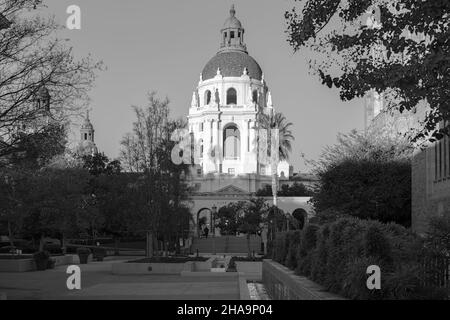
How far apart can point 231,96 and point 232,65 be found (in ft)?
17.6

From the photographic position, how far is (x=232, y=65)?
5012 inches

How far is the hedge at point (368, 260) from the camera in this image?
27.5 feet

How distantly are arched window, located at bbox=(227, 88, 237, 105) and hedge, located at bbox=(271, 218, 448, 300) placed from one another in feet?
379

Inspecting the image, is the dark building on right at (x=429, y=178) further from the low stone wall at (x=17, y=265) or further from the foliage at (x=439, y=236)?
the foliage at (x=439, y=236)

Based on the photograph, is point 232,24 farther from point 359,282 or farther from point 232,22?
point 359,282

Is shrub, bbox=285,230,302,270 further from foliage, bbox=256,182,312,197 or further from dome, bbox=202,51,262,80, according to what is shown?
dome, bbox=202,51,262,80

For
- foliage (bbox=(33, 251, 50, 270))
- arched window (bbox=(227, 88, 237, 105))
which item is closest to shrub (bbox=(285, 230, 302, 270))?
foliage (bbox=(33, 251, 50, 270))

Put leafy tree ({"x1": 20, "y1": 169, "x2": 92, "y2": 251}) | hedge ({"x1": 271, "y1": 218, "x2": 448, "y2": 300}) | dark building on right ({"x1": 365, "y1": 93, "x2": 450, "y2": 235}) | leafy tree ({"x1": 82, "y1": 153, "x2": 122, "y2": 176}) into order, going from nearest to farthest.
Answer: hedge ({"x1": 271, "y1": 218, "x2": 448, "y2": 300}) → dark building on right ({"x1": 365, "y1": 93, "x2": 450, "y2": 235}) → leafy tree ({"x1": 20, "y1": 169, "x2": 92, "y2": 251}) → leafy tree ({"x1": 82, "y1": 153, "x2": 122, "y2": 176})

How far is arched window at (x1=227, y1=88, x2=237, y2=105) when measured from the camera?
127 metres

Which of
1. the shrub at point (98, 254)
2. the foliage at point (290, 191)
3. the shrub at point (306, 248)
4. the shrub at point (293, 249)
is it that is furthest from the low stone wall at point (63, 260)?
the foliage at point (290, 191)
